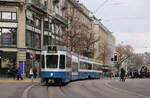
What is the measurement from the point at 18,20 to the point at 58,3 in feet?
57.6

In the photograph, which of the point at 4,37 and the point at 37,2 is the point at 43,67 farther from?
the point at 37,2

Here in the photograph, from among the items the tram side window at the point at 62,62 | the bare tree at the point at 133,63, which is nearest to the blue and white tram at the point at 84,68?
the tram side window at the point at 62,62

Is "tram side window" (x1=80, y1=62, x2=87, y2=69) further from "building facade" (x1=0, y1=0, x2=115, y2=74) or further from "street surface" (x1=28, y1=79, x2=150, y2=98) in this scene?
"street surface" (x1=28, y1=79, x2=150, y2=98)

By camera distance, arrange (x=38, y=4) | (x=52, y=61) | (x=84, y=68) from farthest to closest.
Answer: (x=38, y=4), (x=84, y=68), (x=52, y=61)

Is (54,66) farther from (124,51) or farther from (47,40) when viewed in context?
(124,51)

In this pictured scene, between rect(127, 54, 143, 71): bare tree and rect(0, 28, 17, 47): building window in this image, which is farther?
rect(127, 54, 143, 71): bare tree

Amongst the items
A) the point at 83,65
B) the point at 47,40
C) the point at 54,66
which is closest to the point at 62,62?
the point at 54,66

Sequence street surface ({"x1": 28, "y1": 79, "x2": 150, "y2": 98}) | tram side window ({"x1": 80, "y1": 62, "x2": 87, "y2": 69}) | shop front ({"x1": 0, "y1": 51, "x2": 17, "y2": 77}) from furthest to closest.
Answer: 1. shop front ({"x1": 0, "y1": 51, "x2": 17, "y2": 77})
2. tram side window ({"x1": 80, "y1": 62, "x2": 87, "y2": 69})
3. street surface ({"x1": 28, "y1": 79, "x2": 150, "y2": 98})

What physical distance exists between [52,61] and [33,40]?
24837 millimetres

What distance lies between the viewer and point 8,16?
47000mm

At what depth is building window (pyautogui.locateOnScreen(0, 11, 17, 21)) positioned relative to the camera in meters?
46.6

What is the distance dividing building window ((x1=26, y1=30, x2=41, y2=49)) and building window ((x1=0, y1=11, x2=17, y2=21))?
116 inches

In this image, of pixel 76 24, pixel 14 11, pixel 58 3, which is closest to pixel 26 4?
pixel 14 11

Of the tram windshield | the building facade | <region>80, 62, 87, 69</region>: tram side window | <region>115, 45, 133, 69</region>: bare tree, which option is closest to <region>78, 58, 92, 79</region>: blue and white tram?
<region>80, 62, 87, 69</region>: tram side window
